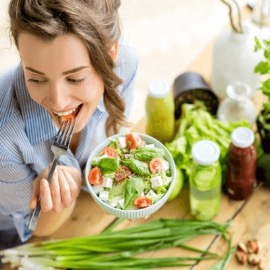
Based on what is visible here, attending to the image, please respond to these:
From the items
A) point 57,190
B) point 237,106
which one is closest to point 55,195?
point 57,190

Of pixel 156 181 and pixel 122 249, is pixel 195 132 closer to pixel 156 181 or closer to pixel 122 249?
pixel 122 249

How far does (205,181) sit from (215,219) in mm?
152

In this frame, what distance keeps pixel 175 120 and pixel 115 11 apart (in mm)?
655

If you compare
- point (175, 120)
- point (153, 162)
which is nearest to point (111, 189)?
point (153, 162)

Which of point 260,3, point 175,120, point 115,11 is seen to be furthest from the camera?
point 260,3

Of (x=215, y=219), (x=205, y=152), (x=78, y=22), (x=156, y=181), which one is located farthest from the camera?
(x=215, y=219)

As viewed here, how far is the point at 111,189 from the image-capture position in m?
1.25

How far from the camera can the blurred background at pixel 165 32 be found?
2.32 meters

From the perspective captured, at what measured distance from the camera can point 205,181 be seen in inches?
61.3

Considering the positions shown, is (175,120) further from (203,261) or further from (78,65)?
(78,65)

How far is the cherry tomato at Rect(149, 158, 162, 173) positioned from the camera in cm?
123

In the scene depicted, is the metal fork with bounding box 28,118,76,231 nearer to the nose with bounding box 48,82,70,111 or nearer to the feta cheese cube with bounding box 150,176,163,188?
the nose with bounding box 48,82,70,111

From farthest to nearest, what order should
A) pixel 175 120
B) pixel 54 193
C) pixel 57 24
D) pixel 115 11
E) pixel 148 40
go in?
pixel 148 40, pixel 175 120, pixel 54 193, pixel 115 11, pixel 57 24

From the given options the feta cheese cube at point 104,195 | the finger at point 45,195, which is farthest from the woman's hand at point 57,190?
the feta cheese cube at point 104,195
